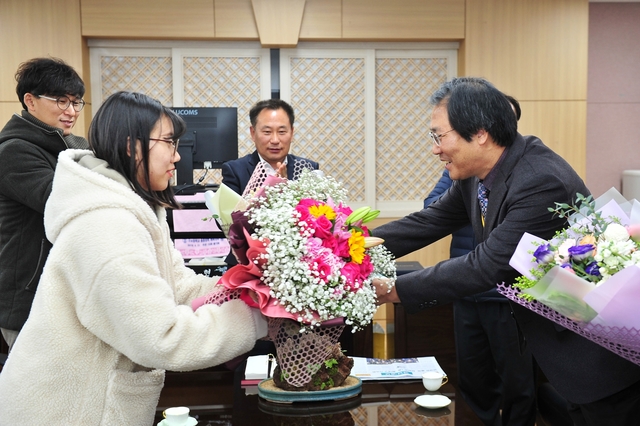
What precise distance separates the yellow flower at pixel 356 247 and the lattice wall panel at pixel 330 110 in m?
4.53

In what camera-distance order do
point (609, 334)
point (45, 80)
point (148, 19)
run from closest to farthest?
point (609, 334) → point (45, 80) → point (148, 19)

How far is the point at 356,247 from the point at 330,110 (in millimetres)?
4689

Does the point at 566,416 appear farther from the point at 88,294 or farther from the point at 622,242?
the point at 88,294

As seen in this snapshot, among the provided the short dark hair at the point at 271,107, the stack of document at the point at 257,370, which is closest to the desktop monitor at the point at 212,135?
the short dark hair at the point at 271,107

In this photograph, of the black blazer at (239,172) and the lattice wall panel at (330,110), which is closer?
the black blazer at (239,172)

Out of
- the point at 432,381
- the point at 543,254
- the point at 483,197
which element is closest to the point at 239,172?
the point at 483,197

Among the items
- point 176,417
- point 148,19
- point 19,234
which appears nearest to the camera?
point 176,417

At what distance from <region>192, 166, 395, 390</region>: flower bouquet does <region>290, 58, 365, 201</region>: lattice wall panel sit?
4.50m

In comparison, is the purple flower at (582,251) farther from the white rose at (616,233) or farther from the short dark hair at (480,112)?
the short dark hair at (480,112)

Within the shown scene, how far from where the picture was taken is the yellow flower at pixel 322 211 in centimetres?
151

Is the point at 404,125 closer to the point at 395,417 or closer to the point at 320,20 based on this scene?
the point at 320,20

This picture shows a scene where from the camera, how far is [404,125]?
20.4 feet

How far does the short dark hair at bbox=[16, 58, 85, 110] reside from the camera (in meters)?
2.60

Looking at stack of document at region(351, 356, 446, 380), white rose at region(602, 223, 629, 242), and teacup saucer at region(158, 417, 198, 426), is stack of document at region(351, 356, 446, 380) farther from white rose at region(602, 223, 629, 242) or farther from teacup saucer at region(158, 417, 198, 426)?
white rose at region(602, 223, 629, 242)
